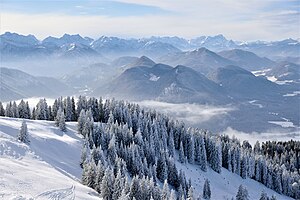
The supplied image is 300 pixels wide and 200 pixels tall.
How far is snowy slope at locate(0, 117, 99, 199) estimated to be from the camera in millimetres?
54406

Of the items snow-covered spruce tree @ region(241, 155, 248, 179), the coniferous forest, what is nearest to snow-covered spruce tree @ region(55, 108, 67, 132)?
the coniferous forest

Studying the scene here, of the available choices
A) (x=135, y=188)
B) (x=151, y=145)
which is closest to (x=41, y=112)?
(x=151, y=145)

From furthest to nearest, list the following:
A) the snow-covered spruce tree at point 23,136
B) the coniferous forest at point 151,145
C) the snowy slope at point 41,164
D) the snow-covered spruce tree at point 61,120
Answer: the snow-covered spruce tree at point 61,120 → the coniferous forest at point 151,145 → the snow-covered spruce tree at point 23,136 → the snowy slope at point 41,164

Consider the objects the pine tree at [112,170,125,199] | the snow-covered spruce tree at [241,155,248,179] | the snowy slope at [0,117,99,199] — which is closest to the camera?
the snowy slope at [0,117,99,199]

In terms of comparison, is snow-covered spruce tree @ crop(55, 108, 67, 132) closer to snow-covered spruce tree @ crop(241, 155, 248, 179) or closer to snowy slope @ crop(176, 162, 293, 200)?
snowy slope @ crop(176, 162, 293, 200)

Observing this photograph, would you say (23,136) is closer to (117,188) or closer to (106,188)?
(106,188)

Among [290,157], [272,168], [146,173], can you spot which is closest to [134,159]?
[146,173]

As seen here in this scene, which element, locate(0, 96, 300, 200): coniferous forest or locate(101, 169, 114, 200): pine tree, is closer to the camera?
locate(101, 169, 114, 200): pine tree

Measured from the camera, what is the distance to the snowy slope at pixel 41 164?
2142 inches

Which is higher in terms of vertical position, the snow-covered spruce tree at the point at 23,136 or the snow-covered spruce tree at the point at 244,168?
the snow-covered spruce tree at the point at 23,136

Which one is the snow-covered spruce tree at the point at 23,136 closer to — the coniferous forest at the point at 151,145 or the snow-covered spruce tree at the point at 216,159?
the coniferous forest at the point at 151,145

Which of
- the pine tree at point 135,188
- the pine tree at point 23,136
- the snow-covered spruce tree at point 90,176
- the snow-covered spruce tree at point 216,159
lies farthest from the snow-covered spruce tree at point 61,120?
the snow-covered spruce tree at point 216,159

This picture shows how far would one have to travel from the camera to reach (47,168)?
71.7 metres

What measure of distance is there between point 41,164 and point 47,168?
2.38m
